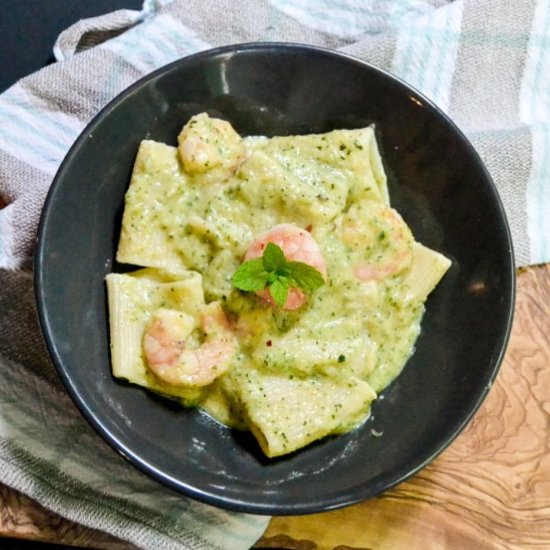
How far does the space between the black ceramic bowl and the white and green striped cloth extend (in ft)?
0.87

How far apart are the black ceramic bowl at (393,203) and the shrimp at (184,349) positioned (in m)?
0.14

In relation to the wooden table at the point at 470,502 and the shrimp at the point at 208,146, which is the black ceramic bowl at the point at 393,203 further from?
the wooden table at the point at 470,502

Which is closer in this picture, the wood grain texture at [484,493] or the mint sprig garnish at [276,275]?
the mint sprig garnish at [276,275]

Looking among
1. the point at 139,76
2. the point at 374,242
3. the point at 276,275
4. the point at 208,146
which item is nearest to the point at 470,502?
the point at 374,242

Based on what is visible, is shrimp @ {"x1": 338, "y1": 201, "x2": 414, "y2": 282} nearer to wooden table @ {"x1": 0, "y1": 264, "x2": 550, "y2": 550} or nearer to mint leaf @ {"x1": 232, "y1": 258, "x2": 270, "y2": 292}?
mint leaf @ {"x1": 232, "y1": 258, "x2": 270, "y2": 292}

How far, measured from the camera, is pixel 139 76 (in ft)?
9.07

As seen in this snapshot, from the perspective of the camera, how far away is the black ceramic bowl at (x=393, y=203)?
221 cm

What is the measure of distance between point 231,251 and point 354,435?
24.0 inches

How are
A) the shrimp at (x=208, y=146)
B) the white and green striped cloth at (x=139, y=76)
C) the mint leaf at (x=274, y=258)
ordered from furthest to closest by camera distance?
1. the white and green striped cloth at (x=139, y=76)
2. the shrimp at (x=208, y=146)
3. the mint leaf at (x=274, y=258)

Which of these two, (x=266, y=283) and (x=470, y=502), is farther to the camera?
(x=470, y=502)

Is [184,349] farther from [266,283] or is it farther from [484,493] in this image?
[484,493]

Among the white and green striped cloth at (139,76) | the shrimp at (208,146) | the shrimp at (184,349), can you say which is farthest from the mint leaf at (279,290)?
the white and green striped cloth at (139,76)

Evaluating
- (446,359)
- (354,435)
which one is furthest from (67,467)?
(446,359)

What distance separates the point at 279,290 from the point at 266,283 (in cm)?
4
